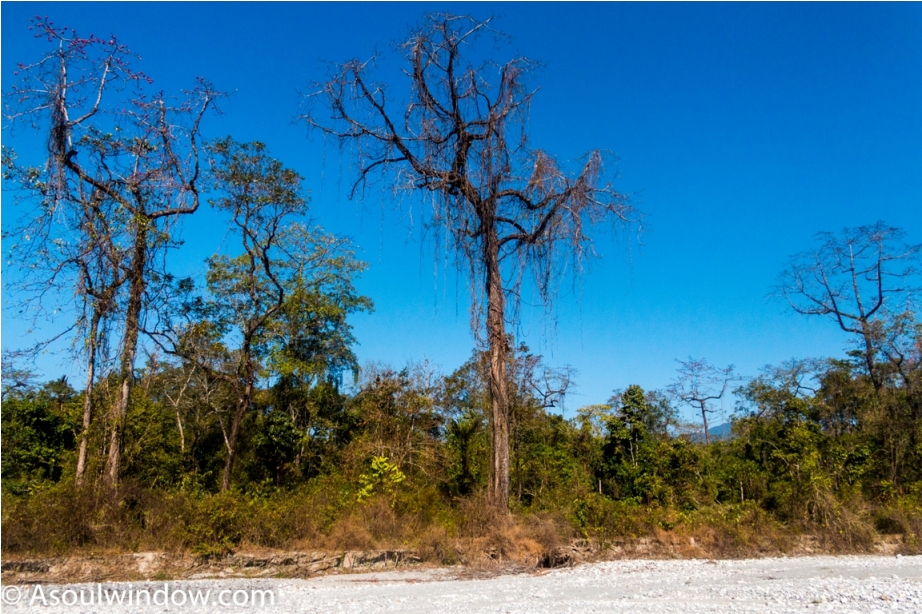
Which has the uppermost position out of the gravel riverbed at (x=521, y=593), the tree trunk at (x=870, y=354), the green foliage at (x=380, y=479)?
the tree trunk at (x=870, y=354)

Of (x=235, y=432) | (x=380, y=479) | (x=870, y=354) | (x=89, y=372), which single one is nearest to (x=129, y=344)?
(x=89, y=372)

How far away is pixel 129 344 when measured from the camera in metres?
10.1

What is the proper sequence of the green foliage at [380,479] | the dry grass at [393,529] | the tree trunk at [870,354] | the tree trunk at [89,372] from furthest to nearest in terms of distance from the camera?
the tree trunk at [870,354] → the green foliage at [380,479] → the tree trunk at [89,372] → the dry grass at [393,529]

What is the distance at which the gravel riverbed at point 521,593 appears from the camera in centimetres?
599

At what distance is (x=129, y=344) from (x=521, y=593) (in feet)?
24.3

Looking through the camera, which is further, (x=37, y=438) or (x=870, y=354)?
(x=870, y=354)

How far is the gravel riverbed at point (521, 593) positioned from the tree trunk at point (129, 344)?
2.77 m

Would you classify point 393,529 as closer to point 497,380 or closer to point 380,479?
point 380,479

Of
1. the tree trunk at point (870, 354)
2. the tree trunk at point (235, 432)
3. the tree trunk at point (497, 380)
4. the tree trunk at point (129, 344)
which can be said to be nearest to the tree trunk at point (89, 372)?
the tree trunk at point (129, 344)

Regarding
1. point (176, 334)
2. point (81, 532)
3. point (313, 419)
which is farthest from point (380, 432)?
point (81, 532)

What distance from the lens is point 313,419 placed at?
1936cm

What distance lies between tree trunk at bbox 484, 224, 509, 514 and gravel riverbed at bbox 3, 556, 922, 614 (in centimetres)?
167

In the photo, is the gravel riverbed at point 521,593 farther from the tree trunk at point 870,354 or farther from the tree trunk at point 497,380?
the tree trunk at point 870,354

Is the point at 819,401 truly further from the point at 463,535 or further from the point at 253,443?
the point at 253,443
